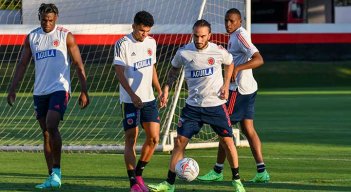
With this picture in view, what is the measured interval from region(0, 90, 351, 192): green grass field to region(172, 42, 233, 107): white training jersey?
96 centimetres

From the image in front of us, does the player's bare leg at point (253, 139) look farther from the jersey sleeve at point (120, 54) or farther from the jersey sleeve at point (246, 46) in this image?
the jersey sleeve at point (120, 54)

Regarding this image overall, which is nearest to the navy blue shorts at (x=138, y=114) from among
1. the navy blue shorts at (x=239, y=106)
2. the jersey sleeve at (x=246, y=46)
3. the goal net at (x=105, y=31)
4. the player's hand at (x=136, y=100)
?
the player's hand at (x=136, y=100)

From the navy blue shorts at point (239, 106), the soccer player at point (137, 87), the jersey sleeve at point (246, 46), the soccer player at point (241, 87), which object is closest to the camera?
the soccer player at point (137, 87)

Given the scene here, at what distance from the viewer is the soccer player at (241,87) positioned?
43.2ft

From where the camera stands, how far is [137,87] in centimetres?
1203

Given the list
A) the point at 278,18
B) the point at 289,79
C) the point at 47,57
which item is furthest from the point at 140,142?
the point at 278,18

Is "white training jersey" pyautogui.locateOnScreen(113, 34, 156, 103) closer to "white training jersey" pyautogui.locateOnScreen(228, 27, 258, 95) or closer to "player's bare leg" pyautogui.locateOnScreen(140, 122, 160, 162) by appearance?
"player's bare leg" pyautogui.locateOnScreen(140, 122, 160, 162)

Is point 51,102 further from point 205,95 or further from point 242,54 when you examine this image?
point 242,54

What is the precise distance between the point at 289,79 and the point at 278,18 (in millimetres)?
5750

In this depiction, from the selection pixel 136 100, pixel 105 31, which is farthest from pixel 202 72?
pixel 105 31

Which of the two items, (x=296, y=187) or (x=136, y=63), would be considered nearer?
(x=136, y=63)

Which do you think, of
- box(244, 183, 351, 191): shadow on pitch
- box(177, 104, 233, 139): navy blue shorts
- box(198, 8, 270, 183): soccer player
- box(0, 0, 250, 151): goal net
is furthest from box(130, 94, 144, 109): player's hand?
box(0, 0, 250, 151): goal net

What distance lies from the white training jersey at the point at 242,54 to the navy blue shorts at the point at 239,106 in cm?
6

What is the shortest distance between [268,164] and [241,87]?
1.80 metres
